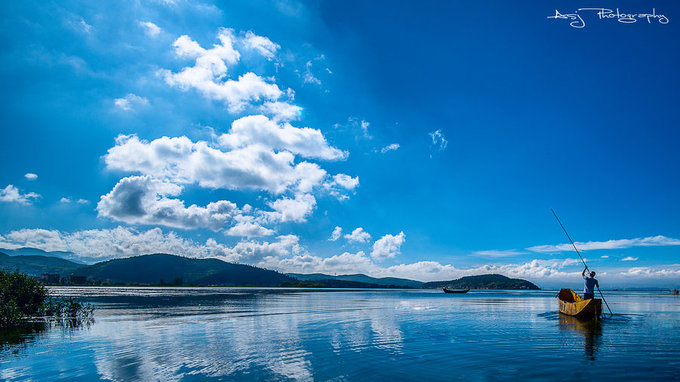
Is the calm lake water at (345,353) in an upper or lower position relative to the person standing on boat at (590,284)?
lower

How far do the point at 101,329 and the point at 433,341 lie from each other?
2699 centimetres

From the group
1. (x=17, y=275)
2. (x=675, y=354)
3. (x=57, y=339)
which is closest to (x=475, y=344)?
(x=675, y=354)

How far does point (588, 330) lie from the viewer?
27.4 metres

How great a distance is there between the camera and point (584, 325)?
30.3 m

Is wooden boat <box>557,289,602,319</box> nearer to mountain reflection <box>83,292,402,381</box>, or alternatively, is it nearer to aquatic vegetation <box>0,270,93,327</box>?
mountain reflection <box>83,292,402,381</box>

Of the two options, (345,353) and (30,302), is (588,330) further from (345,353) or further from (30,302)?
(30,302)

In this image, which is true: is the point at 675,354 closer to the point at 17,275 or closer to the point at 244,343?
the point at 244,343

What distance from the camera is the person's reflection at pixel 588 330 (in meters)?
20.1

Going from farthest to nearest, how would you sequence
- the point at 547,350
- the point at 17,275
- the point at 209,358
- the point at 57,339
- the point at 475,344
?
the point at 17,275
the point at 57,339
the point at 475,344
the point at 547,350
the point at 209,358

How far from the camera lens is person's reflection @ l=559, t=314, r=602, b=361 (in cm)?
2012

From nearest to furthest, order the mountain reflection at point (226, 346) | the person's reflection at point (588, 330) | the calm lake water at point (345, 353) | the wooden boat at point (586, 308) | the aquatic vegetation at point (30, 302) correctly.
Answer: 1. the calm lake water at point (345, 353)
2. the mountain reflection at point (226, 346)
3. the person's reflection at point (588, 330)
4. the wooden boat at point (586, 308)
5. the aquatic vegetation at point (30, 302)

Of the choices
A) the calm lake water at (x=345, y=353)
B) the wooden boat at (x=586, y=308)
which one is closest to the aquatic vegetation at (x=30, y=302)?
the calm lake water at (x=345, y=353)

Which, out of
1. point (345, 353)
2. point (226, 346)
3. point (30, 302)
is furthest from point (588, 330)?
point (30, 302)

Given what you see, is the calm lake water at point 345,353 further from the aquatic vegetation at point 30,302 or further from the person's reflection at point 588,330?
the aquatic vegetation at point 30,302
